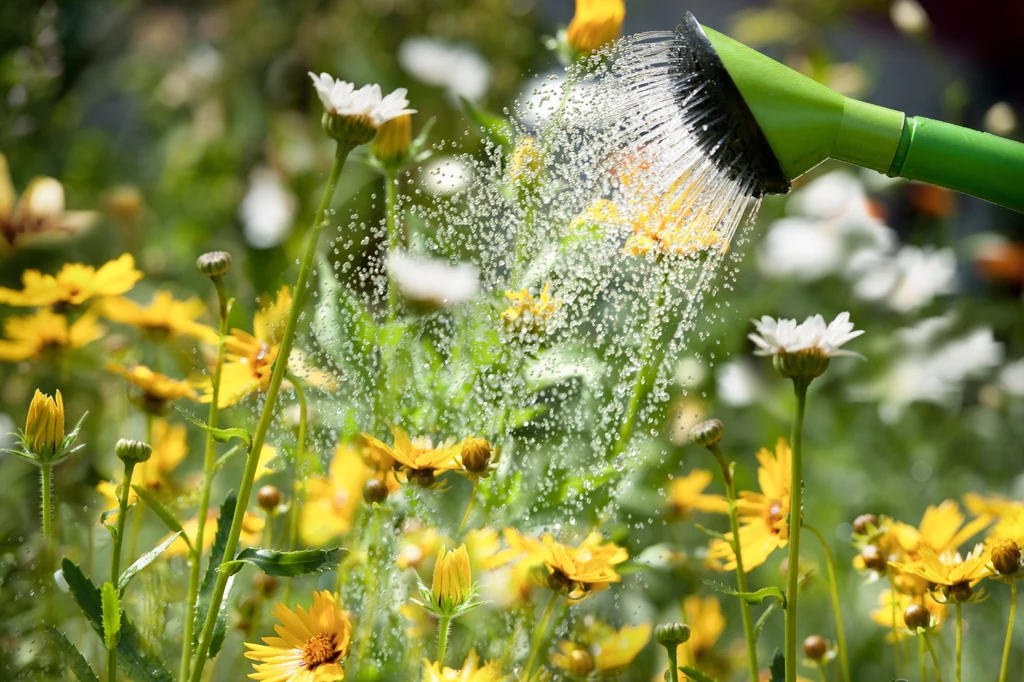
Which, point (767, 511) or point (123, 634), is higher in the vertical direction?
point (767, 511)

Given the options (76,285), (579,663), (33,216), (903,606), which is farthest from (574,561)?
(33,216)

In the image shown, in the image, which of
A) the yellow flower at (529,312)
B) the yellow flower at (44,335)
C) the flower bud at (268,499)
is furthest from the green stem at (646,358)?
the yellow flower at (44,335)

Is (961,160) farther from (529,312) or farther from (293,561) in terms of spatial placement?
(293,561)

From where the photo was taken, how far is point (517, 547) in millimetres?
386

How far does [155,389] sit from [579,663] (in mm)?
226

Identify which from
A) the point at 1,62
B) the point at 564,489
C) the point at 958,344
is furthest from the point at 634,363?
the point at 1,62

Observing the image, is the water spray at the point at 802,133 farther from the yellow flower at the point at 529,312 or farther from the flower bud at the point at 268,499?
the flower bud at the point at 268,499

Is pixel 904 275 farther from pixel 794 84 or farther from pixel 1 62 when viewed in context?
pixel 1 62

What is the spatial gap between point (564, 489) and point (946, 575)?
0.50ft

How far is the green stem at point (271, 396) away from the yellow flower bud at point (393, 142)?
0.11 metres

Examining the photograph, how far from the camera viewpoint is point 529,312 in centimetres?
41

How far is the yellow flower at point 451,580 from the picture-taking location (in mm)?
339

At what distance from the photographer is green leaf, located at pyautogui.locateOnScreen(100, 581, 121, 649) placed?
0.32m

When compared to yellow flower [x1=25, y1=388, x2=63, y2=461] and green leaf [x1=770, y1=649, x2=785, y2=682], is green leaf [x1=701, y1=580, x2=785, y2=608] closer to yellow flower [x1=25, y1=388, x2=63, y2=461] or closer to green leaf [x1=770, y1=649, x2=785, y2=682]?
green leaf [x1=770, y1=649, x2=785, y2=682]
